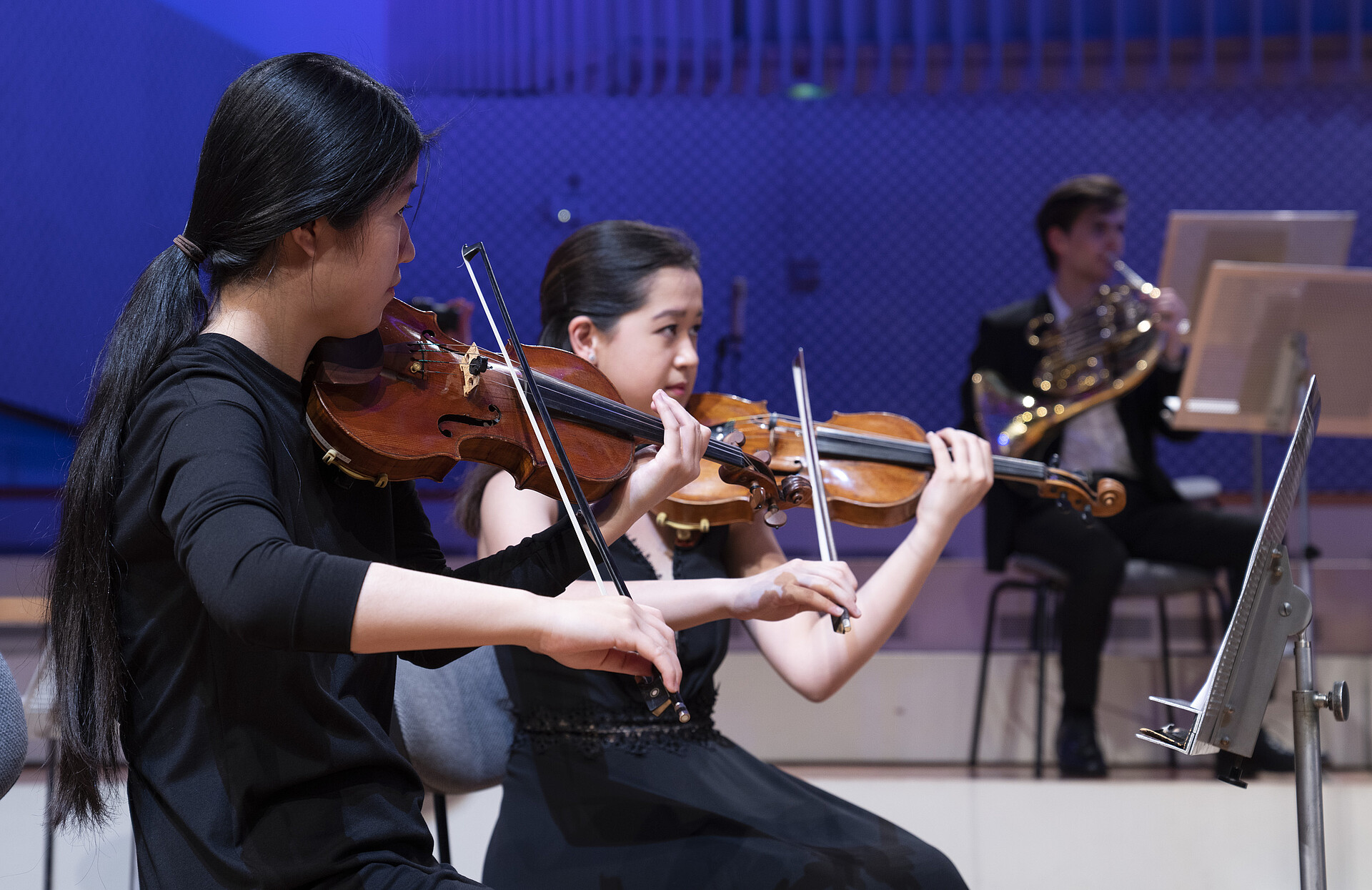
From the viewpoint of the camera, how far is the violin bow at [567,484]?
0.79 metres

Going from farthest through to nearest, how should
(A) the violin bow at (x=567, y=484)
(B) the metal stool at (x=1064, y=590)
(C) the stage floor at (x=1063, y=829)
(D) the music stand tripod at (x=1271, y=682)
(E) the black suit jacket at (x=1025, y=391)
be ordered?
(E) the black suit jacket at (x=1025, y=391) → (B) the metal stool at (x=1064, y=590) → (C) the stage floor at (x=1063, y=829) → (D) the music stand tripod at (x=1271, y=682) → (A) the violin bow at (x=567, y=484)

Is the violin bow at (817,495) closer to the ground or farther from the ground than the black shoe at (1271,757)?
farther from the ground

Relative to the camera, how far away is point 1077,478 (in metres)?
1.79

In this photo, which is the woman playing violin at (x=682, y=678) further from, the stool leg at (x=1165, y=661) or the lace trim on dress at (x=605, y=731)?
the stool leg at (x=1165, y=661)

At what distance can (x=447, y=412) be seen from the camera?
1.10 m

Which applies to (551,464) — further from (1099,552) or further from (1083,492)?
(1099,552)

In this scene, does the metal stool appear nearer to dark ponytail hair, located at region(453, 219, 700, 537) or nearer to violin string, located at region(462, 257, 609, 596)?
dark ponytail hair, located at region(453, 219, 700, 537)

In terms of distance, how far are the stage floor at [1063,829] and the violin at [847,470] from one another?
88 centimetres

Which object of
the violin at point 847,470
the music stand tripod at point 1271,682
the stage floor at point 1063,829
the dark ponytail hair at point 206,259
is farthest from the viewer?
the stage floor at point 1063,829

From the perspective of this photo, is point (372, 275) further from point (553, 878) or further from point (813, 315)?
point (813, 315)

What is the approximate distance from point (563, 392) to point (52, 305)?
3646 millimetres

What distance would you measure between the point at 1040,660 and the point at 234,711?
2.43m

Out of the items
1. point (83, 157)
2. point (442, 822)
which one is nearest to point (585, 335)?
point (442, 822)

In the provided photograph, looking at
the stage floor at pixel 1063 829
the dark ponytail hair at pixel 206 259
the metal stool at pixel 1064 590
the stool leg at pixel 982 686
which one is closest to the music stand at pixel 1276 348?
the metal stool at pixel 1064 590
